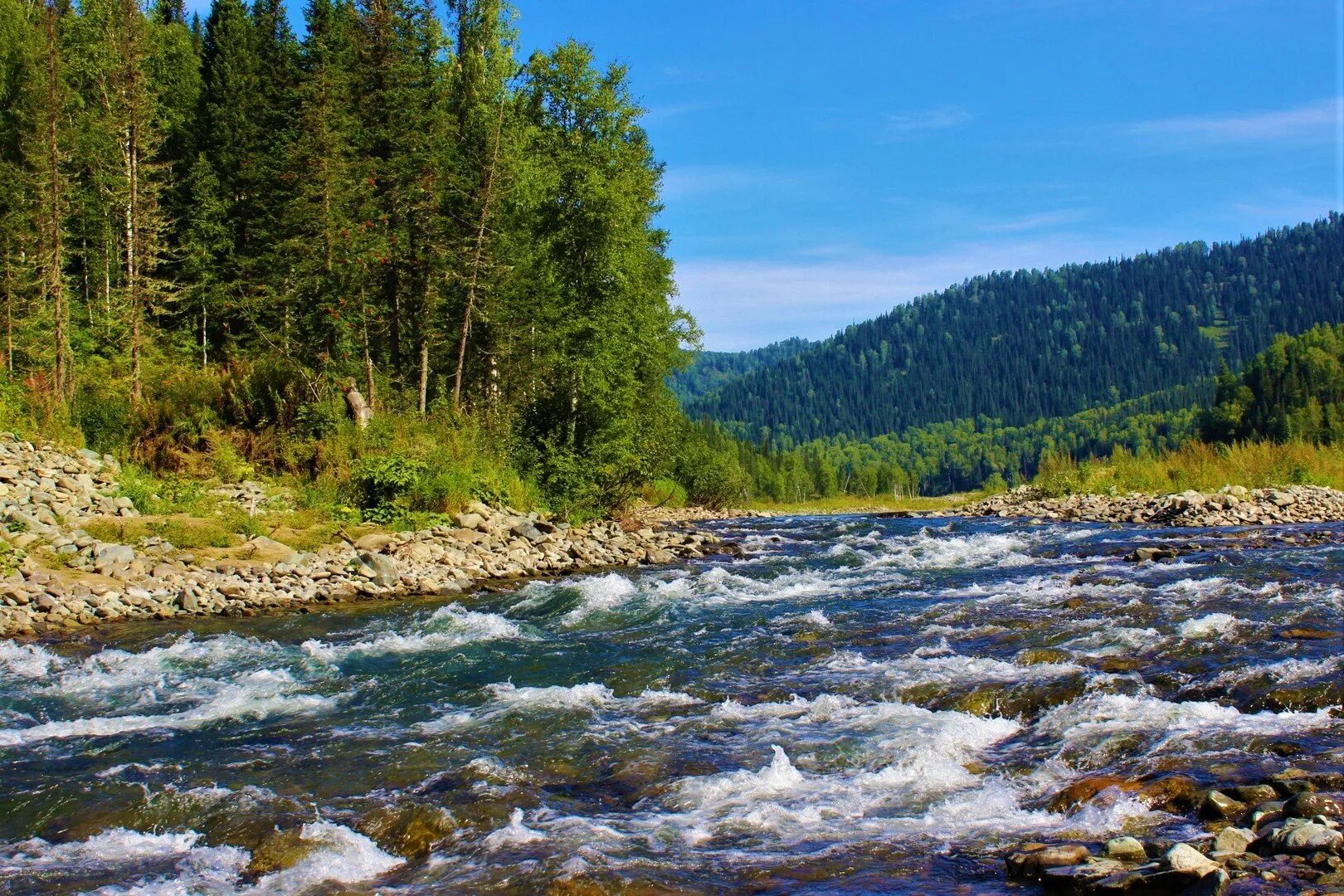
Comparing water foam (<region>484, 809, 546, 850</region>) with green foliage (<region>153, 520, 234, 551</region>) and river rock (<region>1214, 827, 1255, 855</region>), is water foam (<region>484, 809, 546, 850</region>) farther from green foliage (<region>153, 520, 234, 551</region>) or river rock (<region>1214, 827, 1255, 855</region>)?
green foliage (<region>153, 520, 234, 551</region>)

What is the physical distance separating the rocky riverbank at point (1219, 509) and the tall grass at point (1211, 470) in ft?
6.92

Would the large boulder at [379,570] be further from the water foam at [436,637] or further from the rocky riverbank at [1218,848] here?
the rocky riverbank at [1218,848]

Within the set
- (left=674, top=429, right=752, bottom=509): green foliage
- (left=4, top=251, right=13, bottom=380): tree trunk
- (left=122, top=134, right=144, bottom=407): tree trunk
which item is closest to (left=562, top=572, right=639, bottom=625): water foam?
(left=122, top=134, right=144, bottom=407): tree trunk

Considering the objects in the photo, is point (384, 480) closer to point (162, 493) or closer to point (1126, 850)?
point (162, 493)

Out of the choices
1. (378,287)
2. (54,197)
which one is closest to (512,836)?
(378,287)

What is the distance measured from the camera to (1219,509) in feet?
96.3

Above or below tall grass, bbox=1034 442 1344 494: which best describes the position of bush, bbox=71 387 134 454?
above

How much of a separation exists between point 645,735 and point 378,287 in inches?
823

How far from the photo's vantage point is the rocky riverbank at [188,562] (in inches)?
550

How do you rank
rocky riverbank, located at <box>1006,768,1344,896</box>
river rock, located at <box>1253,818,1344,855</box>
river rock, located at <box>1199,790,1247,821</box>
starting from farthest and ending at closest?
river rock, located at <box>1199,790,1247,821</box> < river rock, located at <box>1253,818,1344,855</box> < rocky riverbank, located at <box>1006,768,1344,896</box>

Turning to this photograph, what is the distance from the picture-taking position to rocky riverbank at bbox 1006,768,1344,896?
191 inches

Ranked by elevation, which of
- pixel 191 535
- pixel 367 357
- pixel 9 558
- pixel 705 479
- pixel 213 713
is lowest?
pixel 213 713

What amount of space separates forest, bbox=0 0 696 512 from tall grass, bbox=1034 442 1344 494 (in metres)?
22.9

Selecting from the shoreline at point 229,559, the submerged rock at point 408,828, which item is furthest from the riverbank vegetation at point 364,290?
the submerged rock at point 408,828
